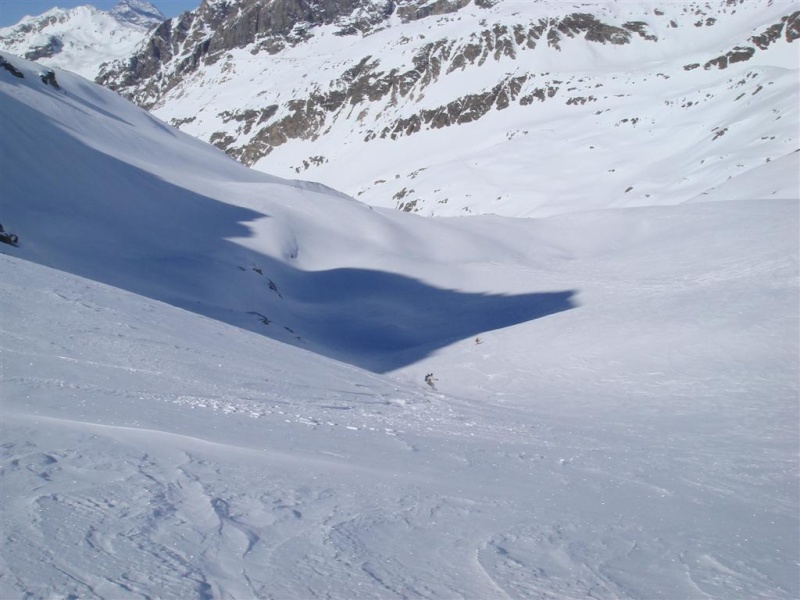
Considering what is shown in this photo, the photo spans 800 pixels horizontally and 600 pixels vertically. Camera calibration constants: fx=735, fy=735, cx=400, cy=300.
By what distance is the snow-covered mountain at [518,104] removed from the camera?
181 ft

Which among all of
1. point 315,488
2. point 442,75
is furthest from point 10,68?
point 442,75

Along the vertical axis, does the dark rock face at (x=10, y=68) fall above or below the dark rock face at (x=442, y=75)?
below

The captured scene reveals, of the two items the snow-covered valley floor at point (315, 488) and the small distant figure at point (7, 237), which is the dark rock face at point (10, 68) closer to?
the small distant figure at point (7, 237)

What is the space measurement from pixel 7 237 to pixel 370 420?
30.9 feet

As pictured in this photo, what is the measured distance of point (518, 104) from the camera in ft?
321

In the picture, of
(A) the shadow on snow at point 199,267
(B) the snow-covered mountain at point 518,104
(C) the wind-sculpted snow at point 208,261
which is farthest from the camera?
(B) the snow-covered mountain at point 518,104

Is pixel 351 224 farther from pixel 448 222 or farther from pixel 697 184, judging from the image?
pixel 697 184

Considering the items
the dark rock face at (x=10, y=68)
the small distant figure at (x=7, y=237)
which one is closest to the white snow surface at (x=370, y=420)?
the small distant figure at (x=7, y=237)

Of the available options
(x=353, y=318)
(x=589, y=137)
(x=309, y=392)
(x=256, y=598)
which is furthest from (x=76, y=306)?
(x=589, y=137)

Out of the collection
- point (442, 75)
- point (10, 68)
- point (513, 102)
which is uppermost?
point (442, 75)

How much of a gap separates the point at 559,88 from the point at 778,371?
9061cm

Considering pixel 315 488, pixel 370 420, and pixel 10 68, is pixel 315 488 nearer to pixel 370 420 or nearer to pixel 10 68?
pixel 370 420

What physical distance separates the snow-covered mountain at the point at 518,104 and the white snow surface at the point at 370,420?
1543 cm

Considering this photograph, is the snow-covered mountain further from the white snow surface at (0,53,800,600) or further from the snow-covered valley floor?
the snow-covered valley floor
